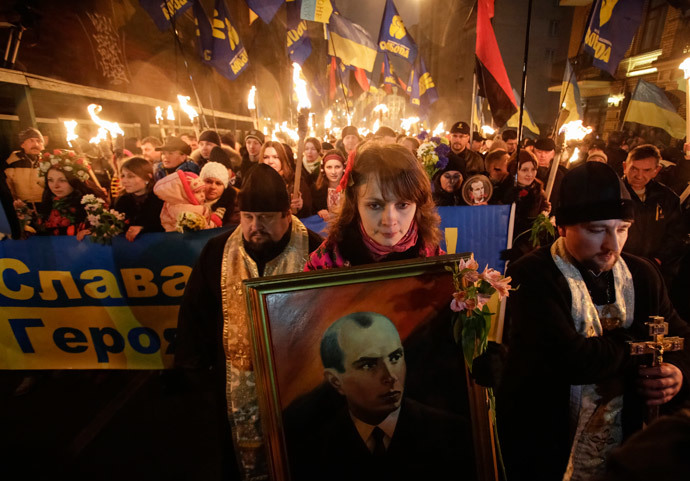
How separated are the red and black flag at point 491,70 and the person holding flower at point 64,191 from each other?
5.40 metres

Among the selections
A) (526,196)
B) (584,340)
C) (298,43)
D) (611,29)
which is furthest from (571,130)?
(298,43)

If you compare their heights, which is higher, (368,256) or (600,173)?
(600,173)

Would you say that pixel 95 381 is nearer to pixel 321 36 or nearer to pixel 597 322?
Answer: pixel 597 322

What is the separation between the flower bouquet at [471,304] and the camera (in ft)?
4.17

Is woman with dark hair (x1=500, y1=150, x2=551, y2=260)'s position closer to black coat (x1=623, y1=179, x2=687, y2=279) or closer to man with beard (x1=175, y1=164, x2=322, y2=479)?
black coat (x1=623, y1=179, x2=687, y2=279)

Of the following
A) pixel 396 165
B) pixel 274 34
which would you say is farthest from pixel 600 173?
pixel 274 34

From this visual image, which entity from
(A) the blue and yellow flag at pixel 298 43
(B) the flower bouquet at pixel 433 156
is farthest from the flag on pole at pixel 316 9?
(B) the flower bouquet at pixel 433 156

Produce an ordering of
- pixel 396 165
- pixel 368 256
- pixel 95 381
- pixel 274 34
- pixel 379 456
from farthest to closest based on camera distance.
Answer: pixel 274 34
pixel 95 381
pixel 368 256
pixel 396 165
pixel 379 456

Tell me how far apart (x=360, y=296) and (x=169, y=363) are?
349cm

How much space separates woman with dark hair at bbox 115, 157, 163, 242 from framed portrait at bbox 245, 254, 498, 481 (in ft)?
11.7

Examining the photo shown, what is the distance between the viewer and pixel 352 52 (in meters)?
10.2

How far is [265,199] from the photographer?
2.10 m

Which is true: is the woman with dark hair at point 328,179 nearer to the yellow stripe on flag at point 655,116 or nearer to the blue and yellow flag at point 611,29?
the blue and yellow flag at point 611,29

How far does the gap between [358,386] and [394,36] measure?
11695 mm
